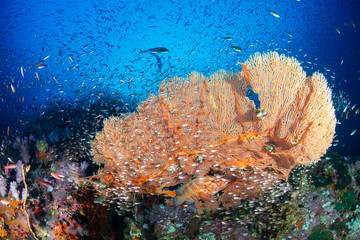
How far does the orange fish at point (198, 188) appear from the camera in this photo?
3469 mm

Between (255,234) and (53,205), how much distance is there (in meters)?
4.48

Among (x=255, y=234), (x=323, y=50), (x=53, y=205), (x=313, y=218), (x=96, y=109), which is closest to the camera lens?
(x=53, y=205)

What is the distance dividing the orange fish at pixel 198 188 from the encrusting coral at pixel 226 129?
0.03m

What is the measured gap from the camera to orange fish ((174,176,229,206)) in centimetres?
347

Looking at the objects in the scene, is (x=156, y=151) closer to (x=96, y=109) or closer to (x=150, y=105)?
(x=150, y=105)

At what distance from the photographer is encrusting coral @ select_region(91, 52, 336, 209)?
133 inches

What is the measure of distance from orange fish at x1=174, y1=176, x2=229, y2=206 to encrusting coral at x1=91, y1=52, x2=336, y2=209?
0.09 ft

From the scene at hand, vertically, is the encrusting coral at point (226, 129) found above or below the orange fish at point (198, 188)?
above

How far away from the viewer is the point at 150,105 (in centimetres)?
377

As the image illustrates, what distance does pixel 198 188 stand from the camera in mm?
3455

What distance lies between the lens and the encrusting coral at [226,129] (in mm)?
3373

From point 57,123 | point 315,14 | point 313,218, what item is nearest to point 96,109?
point 57,123

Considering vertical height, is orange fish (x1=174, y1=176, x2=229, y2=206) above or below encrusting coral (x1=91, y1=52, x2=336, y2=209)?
below

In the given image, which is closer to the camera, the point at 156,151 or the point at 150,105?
the point at 156,151
